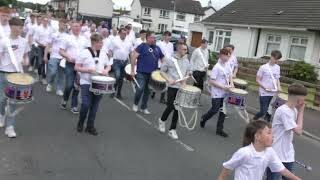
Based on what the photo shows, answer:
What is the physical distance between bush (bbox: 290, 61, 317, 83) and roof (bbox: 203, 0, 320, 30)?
105 inches

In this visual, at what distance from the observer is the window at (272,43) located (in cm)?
3027

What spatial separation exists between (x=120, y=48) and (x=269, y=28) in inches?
743

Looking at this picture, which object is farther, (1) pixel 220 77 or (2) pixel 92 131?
(1) pixel 220 77

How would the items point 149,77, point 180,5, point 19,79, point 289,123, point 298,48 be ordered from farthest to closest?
point 180,5 < point 298,48 < point 149,77 < point 19,79 < point 289,123

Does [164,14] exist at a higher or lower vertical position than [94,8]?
higher

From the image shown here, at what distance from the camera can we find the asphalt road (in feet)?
22.1

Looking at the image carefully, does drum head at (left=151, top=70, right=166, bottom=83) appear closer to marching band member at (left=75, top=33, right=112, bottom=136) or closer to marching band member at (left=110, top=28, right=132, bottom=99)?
marching band member at (left=75, top=33, right=112, bottom=136)

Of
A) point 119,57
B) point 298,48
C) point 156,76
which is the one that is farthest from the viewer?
point 298,48

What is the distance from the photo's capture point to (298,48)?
28609 mm

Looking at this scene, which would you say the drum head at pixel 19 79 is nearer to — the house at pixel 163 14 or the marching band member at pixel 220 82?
the marching band member at pixel 220 82

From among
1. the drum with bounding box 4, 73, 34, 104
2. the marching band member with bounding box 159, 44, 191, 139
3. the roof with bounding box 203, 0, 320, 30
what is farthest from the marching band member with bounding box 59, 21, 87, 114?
the roof with bounding box 203, 0, 320, 30

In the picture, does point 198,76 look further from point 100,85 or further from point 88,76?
point 100,85

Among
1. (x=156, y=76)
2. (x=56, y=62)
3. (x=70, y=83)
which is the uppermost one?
(x=156, y=76)

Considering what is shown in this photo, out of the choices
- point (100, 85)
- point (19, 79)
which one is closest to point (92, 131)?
point (100, 85)
